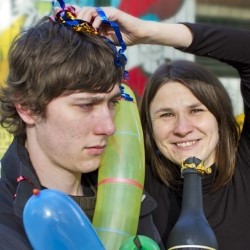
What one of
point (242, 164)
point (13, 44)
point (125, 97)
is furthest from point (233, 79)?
point (13, 44)

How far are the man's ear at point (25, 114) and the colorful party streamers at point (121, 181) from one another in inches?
13.6

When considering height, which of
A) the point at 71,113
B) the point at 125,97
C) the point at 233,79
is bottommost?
the point at 71,113

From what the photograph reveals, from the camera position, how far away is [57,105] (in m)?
1.57

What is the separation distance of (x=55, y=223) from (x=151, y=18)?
3675 millimetres

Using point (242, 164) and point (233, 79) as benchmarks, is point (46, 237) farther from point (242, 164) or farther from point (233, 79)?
point (233, 79)

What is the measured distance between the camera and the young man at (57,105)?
1556 millimetres

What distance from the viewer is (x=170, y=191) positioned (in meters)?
2.24

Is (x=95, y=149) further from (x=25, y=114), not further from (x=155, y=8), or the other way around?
(x=155, y=8)

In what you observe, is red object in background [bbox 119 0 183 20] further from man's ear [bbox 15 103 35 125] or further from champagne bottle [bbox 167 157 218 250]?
champagne bottle [bbox 167 157 218 250]

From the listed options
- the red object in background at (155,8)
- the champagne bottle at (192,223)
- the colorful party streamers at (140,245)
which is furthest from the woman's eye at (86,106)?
the red object in background at (155,8)

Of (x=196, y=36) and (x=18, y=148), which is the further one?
(x=196, y=36)

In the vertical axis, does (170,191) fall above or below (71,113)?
below

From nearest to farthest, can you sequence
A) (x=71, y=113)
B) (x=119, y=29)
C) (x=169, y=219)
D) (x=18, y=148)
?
(x=71, y=113) → (x=18, y=148) → (x=119, y=29) → (x=169, y=219)

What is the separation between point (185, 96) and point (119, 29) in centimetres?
41
